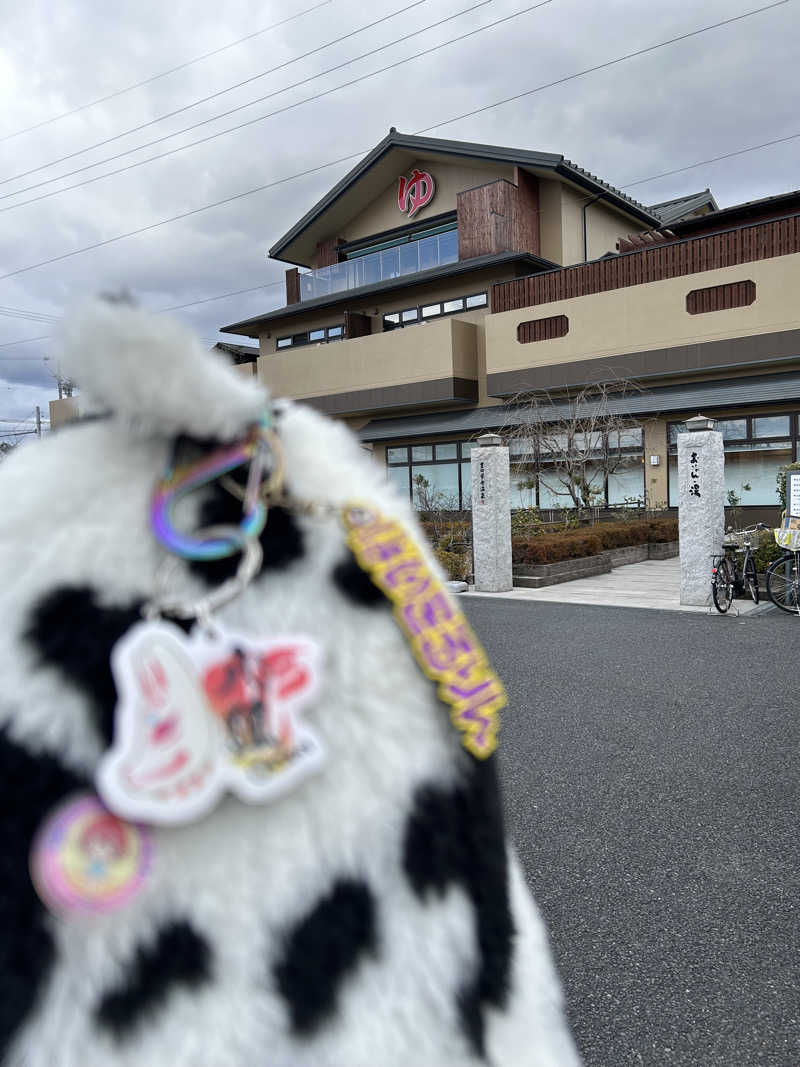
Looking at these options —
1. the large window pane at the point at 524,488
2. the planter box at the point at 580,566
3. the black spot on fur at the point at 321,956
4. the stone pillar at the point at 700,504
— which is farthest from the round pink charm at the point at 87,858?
the large window pane at the point at 524,488

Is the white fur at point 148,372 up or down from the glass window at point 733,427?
down

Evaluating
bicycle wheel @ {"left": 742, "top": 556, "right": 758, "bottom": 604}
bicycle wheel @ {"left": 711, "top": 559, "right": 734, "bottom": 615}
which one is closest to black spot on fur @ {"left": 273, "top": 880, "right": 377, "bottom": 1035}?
bicycle wheel @ {"left": 711, "top": 559, "right": 734, "bottom": 615}

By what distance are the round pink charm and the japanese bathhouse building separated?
16.7m

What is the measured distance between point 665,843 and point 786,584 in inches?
246

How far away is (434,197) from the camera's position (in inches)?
902

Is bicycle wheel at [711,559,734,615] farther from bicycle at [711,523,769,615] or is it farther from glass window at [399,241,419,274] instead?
glass window at [399,241,419,274]

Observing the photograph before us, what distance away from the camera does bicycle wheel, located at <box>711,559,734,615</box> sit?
8469mm

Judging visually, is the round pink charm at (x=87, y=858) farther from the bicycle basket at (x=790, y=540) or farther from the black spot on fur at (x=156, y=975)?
the bicycle basket at (x=790, y=540)

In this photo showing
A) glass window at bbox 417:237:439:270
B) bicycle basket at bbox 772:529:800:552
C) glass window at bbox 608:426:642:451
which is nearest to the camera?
bicycle basket at bbox 772:529:800:552

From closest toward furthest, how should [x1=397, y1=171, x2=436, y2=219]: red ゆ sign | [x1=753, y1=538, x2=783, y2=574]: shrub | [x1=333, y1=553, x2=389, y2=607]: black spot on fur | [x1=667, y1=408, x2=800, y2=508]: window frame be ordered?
[x1=333, y1=553, x2=389, y2=607]: black spot on fur → [x1=753, y1=538, x2=783, y2=574]: shrub → [x1=667, y1=408, x2=800, y2=508]: window frame → [x1=397, y1=171, x2=436, y2=219]: red ゆ sign

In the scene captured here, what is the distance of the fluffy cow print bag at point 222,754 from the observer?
526 mm

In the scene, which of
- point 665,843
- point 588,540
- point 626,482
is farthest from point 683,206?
point 665,843

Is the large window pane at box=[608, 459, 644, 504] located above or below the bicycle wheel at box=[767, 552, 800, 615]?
above

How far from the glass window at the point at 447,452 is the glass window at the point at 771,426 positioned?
26.1ft
